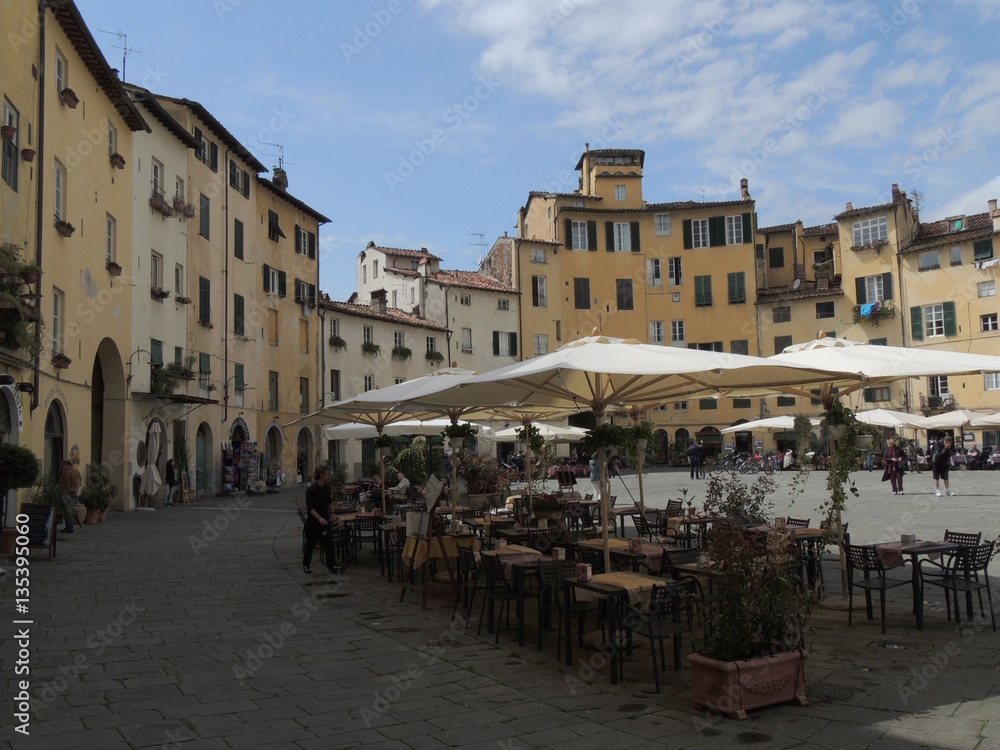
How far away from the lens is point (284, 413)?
34.1 m

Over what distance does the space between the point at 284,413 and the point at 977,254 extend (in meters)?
33.1

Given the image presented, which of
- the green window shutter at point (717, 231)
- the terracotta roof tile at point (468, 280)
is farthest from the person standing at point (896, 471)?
the terracotta roof tile at point (468, 280)

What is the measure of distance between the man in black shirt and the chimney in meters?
27.9

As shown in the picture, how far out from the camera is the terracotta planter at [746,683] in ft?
16.5

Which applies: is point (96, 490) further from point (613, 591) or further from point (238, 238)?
point (613, 591)

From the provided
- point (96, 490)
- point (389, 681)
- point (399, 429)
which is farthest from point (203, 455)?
point (389, 681)

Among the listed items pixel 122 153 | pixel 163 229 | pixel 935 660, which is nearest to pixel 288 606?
pixel 935 660

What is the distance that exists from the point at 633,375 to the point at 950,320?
37.4 m

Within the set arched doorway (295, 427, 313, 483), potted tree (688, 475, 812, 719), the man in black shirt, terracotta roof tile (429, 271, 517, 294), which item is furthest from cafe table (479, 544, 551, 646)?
terracotta roof tile (429, 271, 517, 294)

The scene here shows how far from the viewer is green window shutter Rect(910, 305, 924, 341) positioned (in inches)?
1617

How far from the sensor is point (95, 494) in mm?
17828

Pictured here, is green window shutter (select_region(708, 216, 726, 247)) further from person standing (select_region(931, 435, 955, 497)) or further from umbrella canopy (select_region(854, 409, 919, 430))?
person standing (select_region(931, 435, 955, 497))

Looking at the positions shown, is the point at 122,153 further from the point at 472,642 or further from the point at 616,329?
the point at 616,329

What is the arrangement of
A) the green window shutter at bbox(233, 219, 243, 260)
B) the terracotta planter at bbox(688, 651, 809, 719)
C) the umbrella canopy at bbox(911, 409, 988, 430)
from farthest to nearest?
1. the green window shutter at bbox(233, 219, 243, 260)
2. the umbrella canopy at bbox(911, 409, 988, 430)
3. the terracotta planter at bbox(688, 651, 809, 719)
